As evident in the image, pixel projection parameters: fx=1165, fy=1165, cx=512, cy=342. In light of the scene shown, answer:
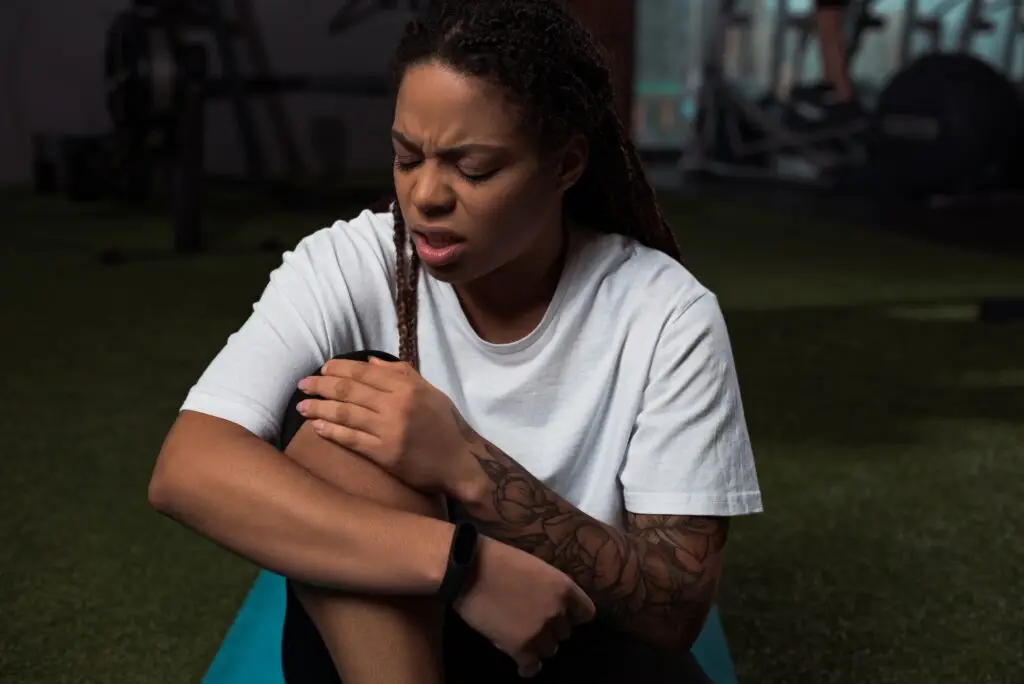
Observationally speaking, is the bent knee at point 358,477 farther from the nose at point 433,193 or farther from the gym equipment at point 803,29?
the gym equipment at point 803,29

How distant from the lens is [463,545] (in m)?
0.88

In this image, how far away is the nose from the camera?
3.13ft

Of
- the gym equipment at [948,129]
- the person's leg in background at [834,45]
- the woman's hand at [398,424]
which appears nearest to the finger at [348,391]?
the woman's hand at [398,424]

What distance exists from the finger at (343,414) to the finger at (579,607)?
20 cm

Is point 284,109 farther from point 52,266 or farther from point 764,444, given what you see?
point 764,444

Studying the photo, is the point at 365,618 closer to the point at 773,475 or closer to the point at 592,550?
the point at 592,550

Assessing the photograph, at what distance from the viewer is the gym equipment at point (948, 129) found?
4.77m

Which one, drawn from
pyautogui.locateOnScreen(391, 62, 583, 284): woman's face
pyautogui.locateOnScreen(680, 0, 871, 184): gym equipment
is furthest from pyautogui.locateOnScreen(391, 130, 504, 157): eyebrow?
pyautogui.locateOnScreen(680, 0, 871, 184): gym equipment

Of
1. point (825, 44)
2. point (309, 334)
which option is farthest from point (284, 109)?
point (309, 334)

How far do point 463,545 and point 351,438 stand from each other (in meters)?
0.12

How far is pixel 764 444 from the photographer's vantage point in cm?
215

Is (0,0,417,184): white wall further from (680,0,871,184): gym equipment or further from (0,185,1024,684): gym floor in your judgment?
(0,185,1024,684): gym floor

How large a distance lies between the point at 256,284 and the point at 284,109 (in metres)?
2.80

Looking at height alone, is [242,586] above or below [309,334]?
below
